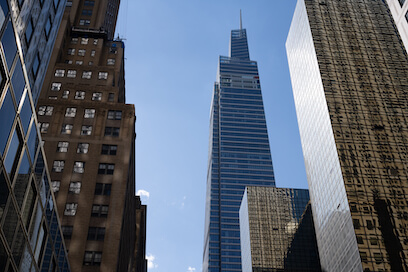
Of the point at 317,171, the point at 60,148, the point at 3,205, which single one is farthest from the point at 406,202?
the point at 3,205

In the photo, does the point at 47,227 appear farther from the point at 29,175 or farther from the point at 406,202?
the point at 406,202

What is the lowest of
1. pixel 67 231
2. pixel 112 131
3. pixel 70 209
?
pixel 67 231

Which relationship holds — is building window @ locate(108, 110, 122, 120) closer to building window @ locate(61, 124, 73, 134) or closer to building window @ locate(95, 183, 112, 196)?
building window @ locate(61, 124, 73, 134)

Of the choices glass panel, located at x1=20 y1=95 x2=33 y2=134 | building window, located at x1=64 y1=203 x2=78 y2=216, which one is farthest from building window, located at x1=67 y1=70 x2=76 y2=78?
glass panel, located at x1=20 y1=95 x2=33 y2=134

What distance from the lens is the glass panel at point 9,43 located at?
1883 cm

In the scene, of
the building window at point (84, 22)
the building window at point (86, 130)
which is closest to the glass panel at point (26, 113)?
the building window at point (86, 130)

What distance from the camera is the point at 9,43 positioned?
63.6 feet

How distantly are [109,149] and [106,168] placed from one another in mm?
3693

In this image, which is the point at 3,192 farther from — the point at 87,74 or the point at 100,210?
the point at 87,74

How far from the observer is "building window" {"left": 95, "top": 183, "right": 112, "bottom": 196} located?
63.2 m

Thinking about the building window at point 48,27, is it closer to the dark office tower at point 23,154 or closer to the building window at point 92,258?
the dark office tower at point 23,154

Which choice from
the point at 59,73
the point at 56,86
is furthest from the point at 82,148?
the point at 59,73

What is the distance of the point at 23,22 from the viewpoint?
2378 cm

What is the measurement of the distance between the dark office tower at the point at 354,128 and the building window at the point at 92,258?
1979 inches
